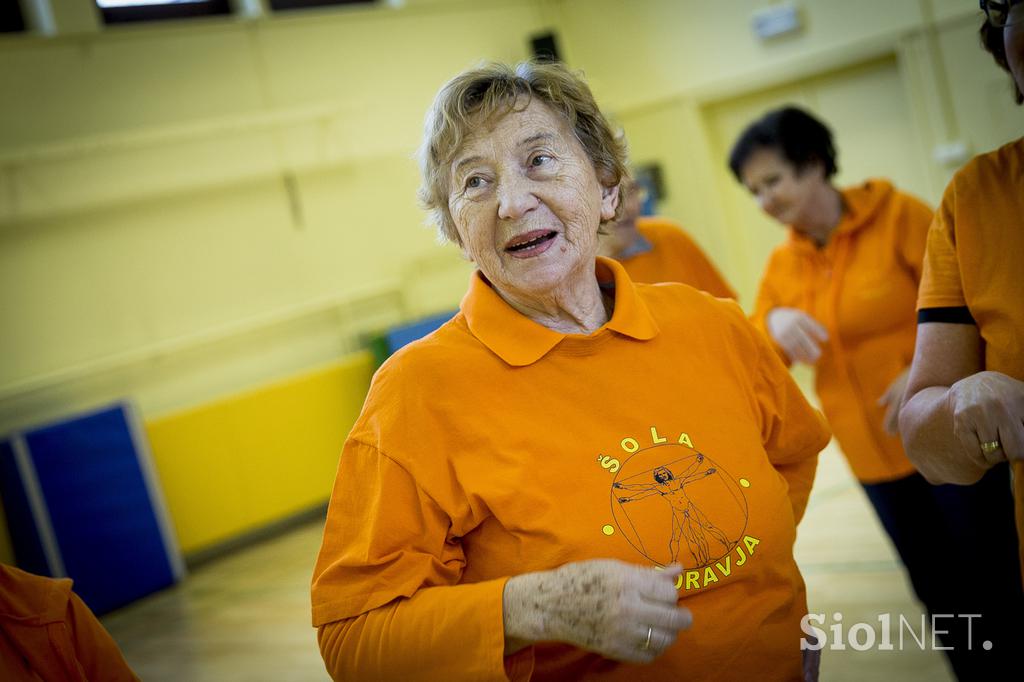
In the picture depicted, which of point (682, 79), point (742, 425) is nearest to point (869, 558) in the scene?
point (742, 425)

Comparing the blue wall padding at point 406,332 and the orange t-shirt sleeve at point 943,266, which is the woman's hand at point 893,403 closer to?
the orange t-shirt sleeve at point 943,266

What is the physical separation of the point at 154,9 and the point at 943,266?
6.62m

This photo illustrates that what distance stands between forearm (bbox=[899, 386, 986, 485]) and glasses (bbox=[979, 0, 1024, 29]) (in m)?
0.53

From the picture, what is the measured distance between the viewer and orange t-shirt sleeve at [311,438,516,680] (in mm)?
1120

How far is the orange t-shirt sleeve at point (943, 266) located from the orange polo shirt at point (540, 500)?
33 cm

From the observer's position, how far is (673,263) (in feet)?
8.98

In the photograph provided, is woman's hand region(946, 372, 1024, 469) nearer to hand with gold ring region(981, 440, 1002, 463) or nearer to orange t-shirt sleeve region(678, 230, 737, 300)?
hand with gold ring region(981, 440, 1002, 463)

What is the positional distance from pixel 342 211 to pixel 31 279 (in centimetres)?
230

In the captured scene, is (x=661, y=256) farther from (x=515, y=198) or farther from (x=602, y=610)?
(x=602, y=610)

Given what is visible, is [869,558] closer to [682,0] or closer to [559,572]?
[559,572]

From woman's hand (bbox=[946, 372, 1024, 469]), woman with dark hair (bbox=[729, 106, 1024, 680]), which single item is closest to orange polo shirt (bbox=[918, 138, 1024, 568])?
woman's hand (bbox=[946, 372, 1024, 469])

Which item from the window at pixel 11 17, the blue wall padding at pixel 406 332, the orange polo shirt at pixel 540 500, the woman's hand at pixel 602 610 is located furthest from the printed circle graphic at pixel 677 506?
the window at pixel 11 17

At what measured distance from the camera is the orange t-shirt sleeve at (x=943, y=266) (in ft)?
4.58

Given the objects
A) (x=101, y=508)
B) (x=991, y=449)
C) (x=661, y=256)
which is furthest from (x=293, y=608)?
Answer: (x=991, y=449)
